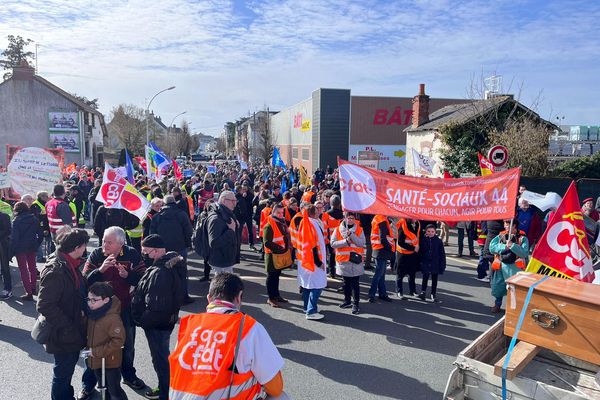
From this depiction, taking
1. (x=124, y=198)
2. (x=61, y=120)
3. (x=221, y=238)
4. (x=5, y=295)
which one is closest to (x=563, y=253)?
(x=221, y=238)

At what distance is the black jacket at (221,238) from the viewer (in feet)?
23.1

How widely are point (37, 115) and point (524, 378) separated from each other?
1625 inches

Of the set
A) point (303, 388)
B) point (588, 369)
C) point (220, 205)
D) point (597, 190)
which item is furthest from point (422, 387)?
point (597, 190)

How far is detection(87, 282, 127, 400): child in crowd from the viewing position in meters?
4.18

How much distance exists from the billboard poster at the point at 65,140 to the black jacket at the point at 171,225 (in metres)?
33.3

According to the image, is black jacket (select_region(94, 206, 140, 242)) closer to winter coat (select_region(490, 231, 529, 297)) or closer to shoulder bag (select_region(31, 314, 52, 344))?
shoulder bag (select_region(31, 314, 52, 344))

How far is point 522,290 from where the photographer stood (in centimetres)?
315

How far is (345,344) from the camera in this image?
6.23 metres

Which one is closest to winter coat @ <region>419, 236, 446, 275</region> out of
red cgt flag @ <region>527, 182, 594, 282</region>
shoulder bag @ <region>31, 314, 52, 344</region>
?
red cgt flag @ <region>527, 182, 594, 282</region>

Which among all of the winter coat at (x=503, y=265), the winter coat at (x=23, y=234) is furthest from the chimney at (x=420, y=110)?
the winter coat at (x=23, y=234)

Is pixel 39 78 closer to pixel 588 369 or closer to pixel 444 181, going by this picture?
pixel 444 181

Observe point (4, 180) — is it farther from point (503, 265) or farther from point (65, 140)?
point (65, 140)

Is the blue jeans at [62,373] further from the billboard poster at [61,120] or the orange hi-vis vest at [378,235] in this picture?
the billboard poster at [61,120]

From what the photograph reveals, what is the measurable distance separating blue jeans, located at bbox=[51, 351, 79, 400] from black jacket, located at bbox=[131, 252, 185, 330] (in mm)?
667
